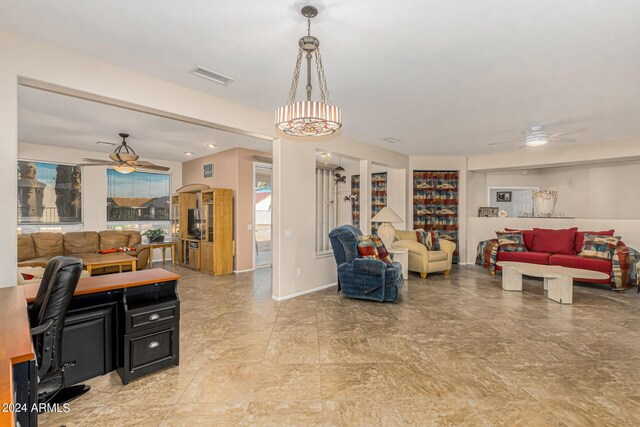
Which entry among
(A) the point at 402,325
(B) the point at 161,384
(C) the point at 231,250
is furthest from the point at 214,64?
(C) the point at 231,250

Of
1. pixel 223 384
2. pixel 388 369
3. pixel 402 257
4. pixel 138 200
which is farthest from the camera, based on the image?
pixel 138 200

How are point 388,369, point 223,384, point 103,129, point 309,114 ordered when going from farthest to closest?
point 103,129
point 388,369
point 223,384
point 309,114

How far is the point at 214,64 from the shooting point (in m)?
3.05

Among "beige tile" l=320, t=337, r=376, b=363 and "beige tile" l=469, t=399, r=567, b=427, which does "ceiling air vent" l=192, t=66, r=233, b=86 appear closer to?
"beige tile" l=320, t=337, r=376, b=363

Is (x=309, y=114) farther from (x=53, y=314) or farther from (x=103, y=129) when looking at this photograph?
(x=103, y=129)

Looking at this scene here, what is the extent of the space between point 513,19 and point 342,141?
3636 millimetres

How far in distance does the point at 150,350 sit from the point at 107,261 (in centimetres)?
352

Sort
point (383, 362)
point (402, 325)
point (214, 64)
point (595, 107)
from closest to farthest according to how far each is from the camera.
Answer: point (383, 362), point (214, 64), point (402, 325), point (595, 107)

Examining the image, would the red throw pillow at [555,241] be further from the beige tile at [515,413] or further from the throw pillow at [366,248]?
the beige tile at [515,413]

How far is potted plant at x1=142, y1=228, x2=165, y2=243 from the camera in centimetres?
762

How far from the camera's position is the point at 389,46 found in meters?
2.70

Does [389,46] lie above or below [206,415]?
above

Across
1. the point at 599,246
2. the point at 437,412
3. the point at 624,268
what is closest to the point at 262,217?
the point at 437,412

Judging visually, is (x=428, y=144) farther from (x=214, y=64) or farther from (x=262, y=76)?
(x=214, y=64)
